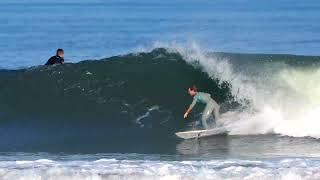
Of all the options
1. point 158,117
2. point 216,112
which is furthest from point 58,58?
point 216,112

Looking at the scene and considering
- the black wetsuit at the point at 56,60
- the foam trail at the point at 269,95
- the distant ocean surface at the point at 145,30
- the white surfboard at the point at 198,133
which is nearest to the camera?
the white surfboard at the point at 198,133

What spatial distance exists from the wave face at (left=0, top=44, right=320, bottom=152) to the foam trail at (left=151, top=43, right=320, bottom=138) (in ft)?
0.08

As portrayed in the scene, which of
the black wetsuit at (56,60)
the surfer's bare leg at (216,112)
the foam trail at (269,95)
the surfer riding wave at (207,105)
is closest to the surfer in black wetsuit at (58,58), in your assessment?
the black wetsuit at (56,60)

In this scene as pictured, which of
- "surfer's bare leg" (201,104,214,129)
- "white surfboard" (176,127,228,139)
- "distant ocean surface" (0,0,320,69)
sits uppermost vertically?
"distant ocean surface" (0,0,320,69)

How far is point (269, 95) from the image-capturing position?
18.5 metres

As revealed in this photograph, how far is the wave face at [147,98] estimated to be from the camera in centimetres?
1684

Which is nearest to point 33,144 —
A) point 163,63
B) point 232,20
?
point 163,63

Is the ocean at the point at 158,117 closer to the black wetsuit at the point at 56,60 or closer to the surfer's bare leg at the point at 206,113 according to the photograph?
Answer: the black wetsuit at the point at 56,60

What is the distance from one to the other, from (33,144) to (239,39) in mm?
25540

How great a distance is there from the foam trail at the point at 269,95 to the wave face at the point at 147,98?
0.02 metres

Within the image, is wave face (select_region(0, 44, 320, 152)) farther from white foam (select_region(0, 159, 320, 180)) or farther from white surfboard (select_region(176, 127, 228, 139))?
white foam (select_region(0, 159, 320, 180))

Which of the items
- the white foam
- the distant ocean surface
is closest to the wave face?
the white foam

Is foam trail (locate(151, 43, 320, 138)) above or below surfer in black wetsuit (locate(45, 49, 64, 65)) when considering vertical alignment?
below

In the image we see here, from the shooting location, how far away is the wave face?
16.8m
